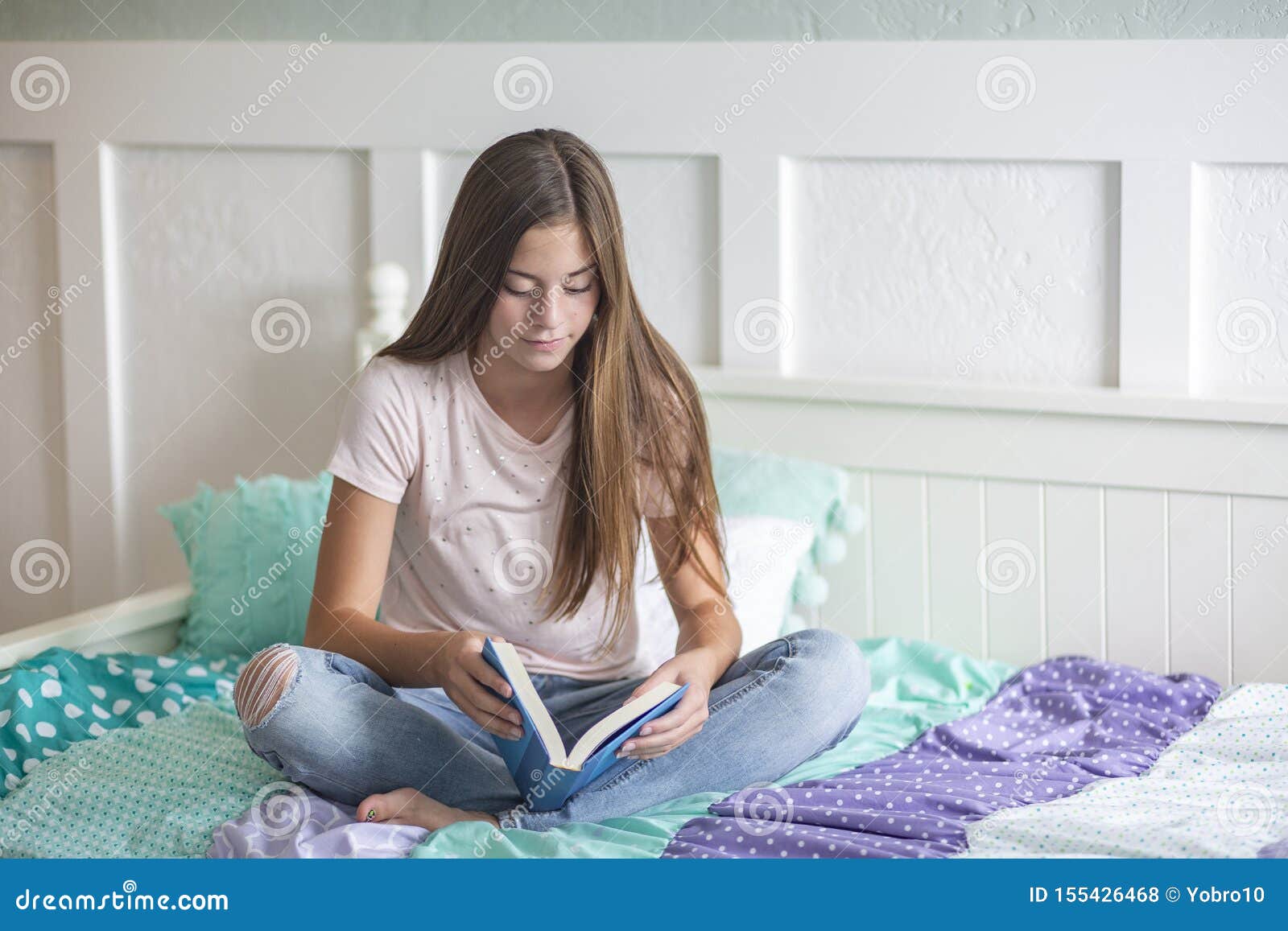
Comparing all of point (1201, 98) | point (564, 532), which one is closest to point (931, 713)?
point (564, 532)

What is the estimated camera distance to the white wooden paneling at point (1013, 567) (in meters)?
1.81

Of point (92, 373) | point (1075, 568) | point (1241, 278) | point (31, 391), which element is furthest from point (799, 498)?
point (31, 391)

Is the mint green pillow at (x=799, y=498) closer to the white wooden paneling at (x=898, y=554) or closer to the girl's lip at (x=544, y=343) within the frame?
the white wooden paneling at (x=898, y=554)

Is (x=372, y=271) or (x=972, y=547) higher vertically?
(x=372, y=271)

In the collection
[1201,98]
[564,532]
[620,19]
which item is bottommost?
[564,532]

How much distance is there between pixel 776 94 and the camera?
1.89 metres

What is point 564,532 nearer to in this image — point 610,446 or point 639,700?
point 610,446

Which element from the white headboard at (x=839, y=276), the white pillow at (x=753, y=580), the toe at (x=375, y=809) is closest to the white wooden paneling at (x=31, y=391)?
the white headboard at (x=839, y=276)

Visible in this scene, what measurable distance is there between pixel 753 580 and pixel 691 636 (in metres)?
0.32

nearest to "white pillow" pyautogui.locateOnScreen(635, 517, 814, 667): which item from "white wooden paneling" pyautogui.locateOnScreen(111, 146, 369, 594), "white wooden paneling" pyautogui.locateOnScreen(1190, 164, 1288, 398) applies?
"white wooden paneling" pyautogui.locateOnScreen(1190, 164, 1288, 398)

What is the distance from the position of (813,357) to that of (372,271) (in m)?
0.64

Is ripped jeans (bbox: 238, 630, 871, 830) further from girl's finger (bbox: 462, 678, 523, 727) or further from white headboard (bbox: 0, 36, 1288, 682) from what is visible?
white headboard (bbox: 0, 36, 1288, 682)

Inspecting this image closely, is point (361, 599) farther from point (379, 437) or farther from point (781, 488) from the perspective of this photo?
point (781, 488)

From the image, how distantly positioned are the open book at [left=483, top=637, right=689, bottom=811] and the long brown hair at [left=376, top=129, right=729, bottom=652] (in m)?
0.24
